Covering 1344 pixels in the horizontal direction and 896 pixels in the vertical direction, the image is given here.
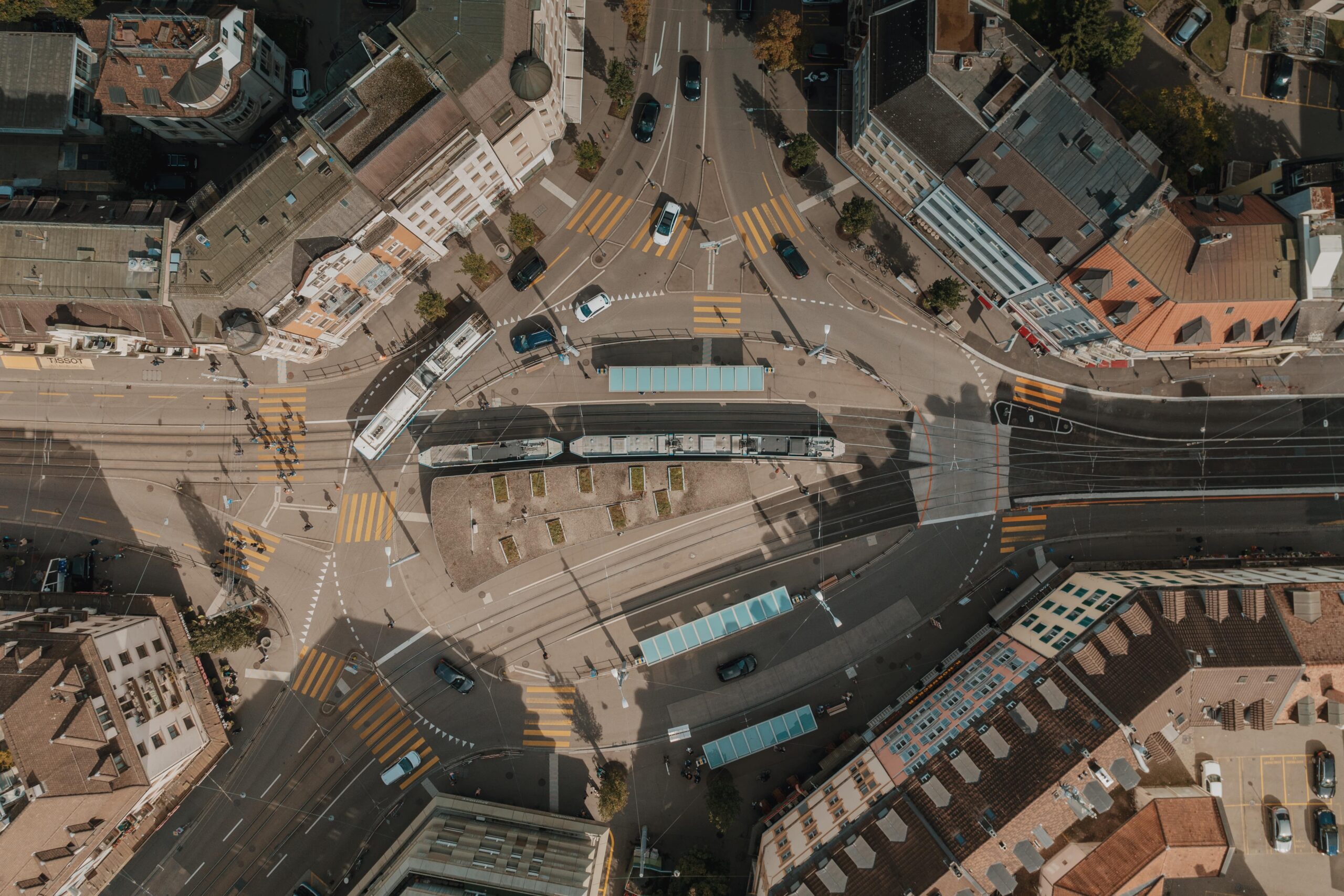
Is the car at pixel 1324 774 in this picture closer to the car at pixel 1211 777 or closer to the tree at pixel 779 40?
the car at pixel 1211 777

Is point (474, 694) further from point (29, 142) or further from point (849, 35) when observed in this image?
point (849, 35)

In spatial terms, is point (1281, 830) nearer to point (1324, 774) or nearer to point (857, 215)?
point (1324, 774)

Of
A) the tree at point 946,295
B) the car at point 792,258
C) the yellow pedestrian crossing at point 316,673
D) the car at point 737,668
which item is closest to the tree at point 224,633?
the yellow pedestrian crossing at point 316,673

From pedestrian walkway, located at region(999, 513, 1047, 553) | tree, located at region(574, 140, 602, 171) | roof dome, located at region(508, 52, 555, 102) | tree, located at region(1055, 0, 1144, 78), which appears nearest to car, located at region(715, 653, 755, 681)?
pedestrian walkway, located at region(999, 513, 1047, 553)

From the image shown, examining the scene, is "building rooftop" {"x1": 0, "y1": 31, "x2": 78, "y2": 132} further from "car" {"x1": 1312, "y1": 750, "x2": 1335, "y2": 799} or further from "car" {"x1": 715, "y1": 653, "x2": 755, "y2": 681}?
"car" {"x1": 1312, "y1": 750, "x2": 1335, "y2": 799}

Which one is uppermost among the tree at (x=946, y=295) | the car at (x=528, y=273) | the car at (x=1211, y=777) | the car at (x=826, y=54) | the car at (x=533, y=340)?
the car at (x=826, y=54)

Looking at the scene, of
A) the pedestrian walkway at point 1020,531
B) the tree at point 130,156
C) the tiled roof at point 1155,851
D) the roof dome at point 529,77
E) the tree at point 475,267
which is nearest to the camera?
the tiled roof at point 1155,851
